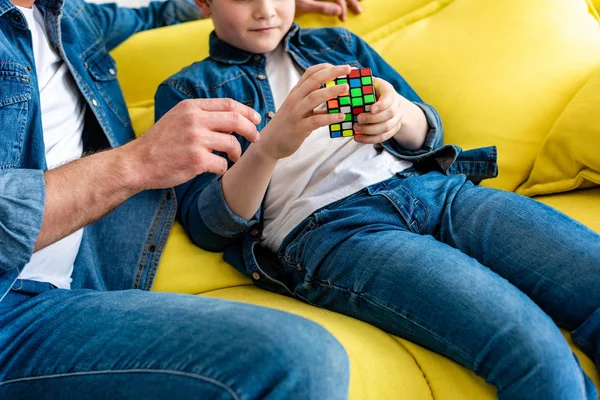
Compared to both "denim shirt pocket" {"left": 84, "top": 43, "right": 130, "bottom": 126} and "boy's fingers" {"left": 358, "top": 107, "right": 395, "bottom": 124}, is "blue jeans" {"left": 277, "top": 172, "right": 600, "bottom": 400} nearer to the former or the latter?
"boy's fingers" {"left": 358, "top": 107, "right": 395, "bottom": 124}

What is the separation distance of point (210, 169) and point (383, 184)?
384mm

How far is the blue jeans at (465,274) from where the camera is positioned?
884 mm

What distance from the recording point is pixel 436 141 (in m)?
1.29

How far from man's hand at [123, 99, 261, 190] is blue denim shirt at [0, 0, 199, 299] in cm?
15

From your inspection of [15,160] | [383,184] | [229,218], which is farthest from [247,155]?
[15,160]

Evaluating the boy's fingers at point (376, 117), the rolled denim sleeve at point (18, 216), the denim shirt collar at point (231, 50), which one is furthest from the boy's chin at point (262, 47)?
the rolled denim sleeve at point (18, 216)

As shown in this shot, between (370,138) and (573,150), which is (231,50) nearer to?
(370,138)

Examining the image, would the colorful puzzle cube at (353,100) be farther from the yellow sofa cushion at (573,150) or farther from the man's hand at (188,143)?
the yellow sofa cushion at (573,150)

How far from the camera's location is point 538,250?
1032 millimetres

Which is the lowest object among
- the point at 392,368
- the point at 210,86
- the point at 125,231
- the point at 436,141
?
the point at 392,368

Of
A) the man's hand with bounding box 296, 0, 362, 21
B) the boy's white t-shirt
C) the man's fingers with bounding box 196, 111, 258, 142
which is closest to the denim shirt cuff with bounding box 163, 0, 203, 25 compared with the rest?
the man's hand with bounding box 296, 0, 362, 21

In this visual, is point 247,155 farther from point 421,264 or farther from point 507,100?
point 507,100

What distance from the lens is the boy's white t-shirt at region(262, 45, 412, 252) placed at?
1.19 metres

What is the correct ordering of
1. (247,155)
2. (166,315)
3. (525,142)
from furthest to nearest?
(525,142)
(247,155)
(166,315)
